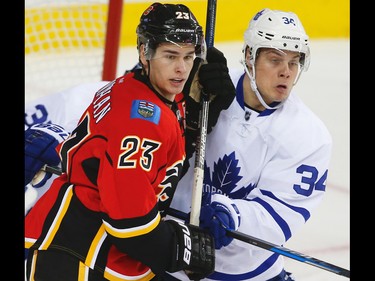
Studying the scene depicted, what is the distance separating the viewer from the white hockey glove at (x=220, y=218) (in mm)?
2119

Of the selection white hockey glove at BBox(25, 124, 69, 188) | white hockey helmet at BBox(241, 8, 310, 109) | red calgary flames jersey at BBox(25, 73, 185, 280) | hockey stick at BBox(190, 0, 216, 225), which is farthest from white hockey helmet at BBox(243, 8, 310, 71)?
white hockey glove at BBox(25, 124, 69, 188)

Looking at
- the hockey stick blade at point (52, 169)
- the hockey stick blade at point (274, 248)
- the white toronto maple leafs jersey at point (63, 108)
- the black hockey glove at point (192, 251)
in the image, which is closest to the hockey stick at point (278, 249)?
the hockey stick blade at point (274, 248)

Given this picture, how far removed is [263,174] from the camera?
2.30 meters

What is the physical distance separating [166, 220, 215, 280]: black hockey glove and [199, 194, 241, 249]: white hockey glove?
6 centimetres

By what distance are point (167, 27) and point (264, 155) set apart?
22.1 inches

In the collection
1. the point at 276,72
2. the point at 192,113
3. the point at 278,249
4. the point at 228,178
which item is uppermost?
the point at 276,72

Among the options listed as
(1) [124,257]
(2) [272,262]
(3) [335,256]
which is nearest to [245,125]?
(2) [272,262]

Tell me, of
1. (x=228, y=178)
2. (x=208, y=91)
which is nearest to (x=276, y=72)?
(x=208, y=91)

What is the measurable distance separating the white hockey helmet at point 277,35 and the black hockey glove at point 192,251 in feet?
1.88

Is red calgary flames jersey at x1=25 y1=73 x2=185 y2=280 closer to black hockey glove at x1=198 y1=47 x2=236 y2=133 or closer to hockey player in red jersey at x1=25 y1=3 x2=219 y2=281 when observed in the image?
hockey player in red jersey at x1=25 y1=3 x2=219 y2=281

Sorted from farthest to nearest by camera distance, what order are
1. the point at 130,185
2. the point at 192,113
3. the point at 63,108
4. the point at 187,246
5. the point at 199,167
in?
1. the point at 63,108
2. the point at 192,113
3. the point at 199,167
4. the point at 187,246
5. the point at 130,185

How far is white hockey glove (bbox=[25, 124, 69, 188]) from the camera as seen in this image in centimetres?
252

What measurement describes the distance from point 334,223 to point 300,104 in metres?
1.63

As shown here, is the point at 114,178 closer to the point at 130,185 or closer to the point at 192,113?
the point at 130,185
